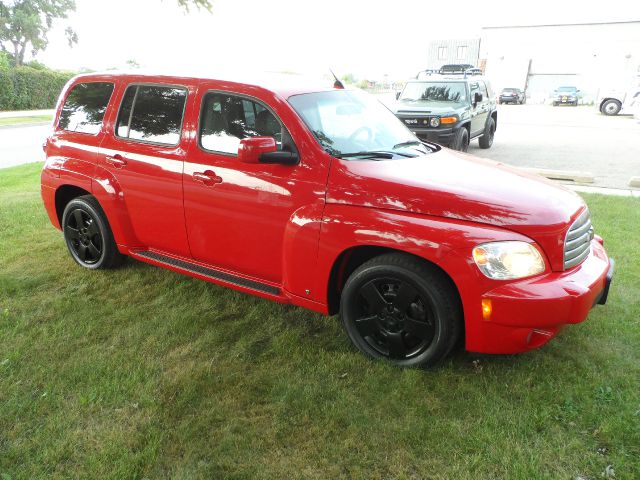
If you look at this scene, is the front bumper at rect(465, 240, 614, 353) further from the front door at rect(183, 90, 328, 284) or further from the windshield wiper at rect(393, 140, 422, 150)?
the windshield wiper at rect(393, 140, 422, 150)

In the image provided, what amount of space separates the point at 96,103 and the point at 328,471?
11.8ft

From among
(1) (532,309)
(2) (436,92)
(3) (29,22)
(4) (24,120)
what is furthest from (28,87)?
(1) (532,309)

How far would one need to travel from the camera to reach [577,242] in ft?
9.59

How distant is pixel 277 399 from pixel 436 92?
33.9 ft

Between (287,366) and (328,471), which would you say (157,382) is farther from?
(328,471)

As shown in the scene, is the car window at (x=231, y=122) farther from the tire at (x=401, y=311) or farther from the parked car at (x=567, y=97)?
the parked car at (x=567, y=97)

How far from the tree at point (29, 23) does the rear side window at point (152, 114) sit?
137ft

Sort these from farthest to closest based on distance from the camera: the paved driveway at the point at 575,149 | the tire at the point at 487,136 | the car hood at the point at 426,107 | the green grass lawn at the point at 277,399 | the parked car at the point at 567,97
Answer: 1. the parked car at the point at 567,97
2. the tire at the point at 487,136
3. the car hood at the point at 426,107
4. the paved driveway at the point at 575,149
5. the green grass lawn at the point at 277,399

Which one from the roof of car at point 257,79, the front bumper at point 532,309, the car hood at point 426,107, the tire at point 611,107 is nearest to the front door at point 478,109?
the car hood at point 426,107

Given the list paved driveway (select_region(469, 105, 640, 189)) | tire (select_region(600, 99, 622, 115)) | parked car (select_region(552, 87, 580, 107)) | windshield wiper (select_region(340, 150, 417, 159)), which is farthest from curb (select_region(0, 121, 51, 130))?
parked car (select_region(552, 87, 580, 107))

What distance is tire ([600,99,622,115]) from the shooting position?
27.2m

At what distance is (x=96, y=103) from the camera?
14.2 feet

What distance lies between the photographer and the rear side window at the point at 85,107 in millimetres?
4258

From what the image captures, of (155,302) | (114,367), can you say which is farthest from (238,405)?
(155,302)
